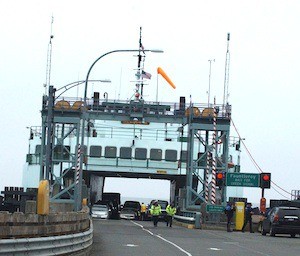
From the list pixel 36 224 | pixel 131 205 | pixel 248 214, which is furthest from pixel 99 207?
pixel 36 224

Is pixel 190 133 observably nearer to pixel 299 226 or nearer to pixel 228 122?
pixel 228 122

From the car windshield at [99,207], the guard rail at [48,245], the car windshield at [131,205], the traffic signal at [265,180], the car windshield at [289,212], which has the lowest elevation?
the guard rail at [48,245]

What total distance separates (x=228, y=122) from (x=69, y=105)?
34.7 ft

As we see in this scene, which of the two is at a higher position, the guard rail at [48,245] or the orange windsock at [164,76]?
the orange windsock at [164,76]

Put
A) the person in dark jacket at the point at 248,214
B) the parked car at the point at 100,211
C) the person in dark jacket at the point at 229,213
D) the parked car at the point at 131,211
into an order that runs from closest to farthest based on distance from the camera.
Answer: the person in dark jacket at the point at 229,213
the person in dark jacket at the point at 248,214
the parked car at the point at 100,211
the parked car at the point at 131,211

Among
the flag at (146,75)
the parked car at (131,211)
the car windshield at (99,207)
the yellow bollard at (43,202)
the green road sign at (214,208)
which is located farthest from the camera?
the parked car at (131,211)

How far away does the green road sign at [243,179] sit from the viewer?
181 ft

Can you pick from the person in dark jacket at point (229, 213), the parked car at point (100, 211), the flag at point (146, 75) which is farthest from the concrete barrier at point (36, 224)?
the flag at point (146, 75)

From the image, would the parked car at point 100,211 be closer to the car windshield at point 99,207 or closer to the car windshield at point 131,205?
the car windshield at point 99,207

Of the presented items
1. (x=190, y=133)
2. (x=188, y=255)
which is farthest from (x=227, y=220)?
(x=188, y=255)

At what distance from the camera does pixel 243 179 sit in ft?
182

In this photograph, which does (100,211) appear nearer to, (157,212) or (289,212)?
(157,212)

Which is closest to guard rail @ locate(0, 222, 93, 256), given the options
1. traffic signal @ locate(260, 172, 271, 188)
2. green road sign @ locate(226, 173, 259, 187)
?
traffic signal @ locate(260, 172, 271, 188)

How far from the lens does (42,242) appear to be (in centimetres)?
1730
